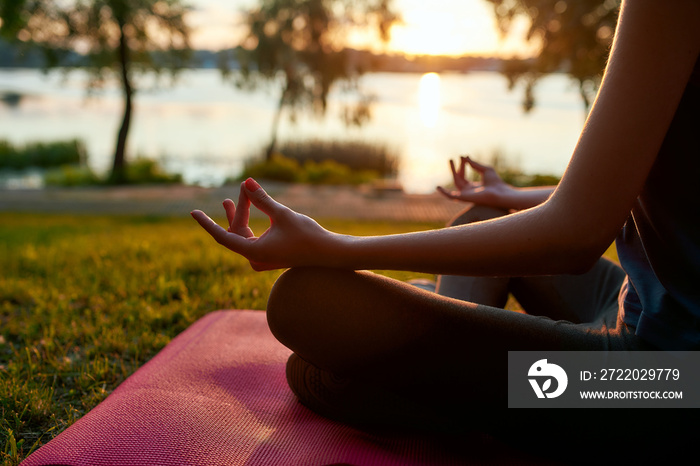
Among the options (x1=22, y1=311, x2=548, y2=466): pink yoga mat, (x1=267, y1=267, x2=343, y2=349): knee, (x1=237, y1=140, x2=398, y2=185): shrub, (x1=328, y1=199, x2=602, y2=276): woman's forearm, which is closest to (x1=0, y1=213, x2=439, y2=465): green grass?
(x1=22, y1=311, x2=548, y2=466): pink yoga mat

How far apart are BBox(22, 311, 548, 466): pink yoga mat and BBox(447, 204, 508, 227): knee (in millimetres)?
666

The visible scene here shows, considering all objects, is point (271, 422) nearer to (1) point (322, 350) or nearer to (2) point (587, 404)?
(1) point (322, 350)

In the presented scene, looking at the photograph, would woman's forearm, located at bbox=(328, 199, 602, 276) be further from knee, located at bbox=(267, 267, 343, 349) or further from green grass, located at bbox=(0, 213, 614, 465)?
green grass, located at bbox=(0, 213, 614, 465)

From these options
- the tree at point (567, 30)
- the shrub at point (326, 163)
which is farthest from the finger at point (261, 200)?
the shrub at point (326, 163)

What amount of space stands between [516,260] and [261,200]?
0.50 m

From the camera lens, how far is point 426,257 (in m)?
1.06

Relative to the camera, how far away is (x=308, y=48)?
1339 cm

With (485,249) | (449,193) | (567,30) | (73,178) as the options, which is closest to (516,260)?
(485,249)

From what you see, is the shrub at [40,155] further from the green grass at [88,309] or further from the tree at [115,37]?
the green grass at [88,309]

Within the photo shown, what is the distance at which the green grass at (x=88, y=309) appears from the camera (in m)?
1.73

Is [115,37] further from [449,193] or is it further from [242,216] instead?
[242,216]

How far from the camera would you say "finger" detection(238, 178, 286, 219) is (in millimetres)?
1106

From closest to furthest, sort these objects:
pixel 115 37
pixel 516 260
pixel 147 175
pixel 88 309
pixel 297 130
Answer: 1. pixel 516 260
2. pixel 88 309
3. pixel 115 37
4. pixel 147 175
5. pixel 297 130

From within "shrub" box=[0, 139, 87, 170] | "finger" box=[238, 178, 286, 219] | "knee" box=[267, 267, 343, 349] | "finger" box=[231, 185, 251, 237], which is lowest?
"shrub" box=[0, 139, 87, 170]
